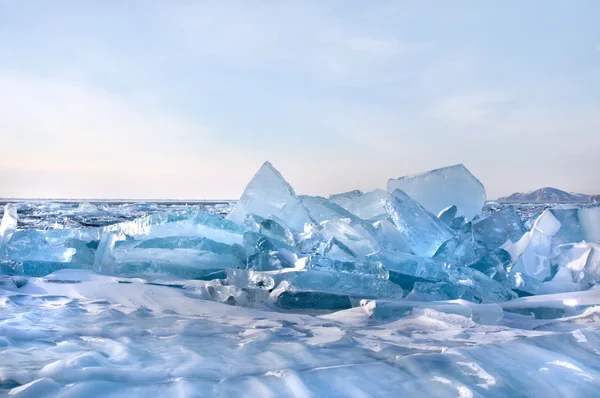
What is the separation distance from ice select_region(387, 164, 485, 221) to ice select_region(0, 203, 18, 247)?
3.34 m

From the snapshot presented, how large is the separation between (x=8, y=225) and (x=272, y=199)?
2.18m

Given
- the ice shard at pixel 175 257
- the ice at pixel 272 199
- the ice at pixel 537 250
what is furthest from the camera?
the ice at pixel 272 199

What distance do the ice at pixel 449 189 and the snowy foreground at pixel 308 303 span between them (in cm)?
1

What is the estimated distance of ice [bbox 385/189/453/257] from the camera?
3.39m

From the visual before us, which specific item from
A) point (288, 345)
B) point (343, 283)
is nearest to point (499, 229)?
point (343, 283)

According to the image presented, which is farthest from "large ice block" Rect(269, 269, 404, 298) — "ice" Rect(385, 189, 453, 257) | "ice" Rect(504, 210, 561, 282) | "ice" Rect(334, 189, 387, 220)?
"ice" Rect(334, 189, 387, 220)

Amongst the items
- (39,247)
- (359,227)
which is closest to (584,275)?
(359,227)

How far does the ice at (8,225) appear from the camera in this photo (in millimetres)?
3843

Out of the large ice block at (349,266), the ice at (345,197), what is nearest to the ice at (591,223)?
the ice at (345,197)

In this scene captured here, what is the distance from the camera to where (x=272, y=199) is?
14.2 ft

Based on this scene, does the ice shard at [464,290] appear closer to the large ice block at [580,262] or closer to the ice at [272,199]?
the large ice block at [580,262]

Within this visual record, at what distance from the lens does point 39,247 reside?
3.61 m

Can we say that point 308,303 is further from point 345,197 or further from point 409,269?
point 345,197

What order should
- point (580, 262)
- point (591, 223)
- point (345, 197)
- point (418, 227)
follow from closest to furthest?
point (580, 262) → point (418, 227) → point (591, 223) → point (345, 197)
